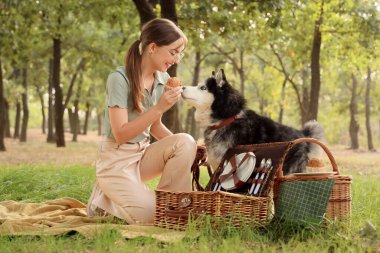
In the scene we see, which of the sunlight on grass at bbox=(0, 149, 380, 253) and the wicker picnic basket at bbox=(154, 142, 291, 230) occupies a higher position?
the wicker picnic basket at bbox=(154, 142, 291, 230)

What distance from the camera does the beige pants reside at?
3.71m

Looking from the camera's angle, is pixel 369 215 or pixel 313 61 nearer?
pixel 369 215

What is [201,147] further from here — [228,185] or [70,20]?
[70,20]

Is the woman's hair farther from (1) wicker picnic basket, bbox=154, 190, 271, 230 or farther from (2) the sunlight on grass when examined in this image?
(2) the sunlight on grass

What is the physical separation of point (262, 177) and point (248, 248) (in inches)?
28.0

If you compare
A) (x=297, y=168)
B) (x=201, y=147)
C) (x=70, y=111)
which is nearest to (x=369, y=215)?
(x=297, y=168)

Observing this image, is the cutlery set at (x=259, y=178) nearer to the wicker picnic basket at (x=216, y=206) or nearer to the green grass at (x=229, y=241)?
the wicker picnic basket at (x=216, y=206)

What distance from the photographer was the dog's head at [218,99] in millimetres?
4125

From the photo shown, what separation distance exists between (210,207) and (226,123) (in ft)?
3.55

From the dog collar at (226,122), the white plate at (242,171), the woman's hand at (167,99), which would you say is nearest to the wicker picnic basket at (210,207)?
the white plate at (242,171)

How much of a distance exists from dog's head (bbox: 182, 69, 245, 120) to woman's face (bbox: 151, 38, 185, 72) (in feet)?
1.35

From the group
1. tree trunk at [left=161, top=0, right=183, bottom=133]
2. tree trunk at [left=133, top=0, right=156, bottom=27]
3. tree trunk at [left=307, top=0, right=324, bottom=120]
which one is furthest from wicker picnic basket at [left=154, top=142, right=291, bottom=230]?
tree trunk at [left=307, top=0, right=324, bottom=120]

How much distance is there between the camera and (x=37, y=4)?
11852 mm

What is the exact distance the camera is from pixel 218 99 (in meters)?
4.16
